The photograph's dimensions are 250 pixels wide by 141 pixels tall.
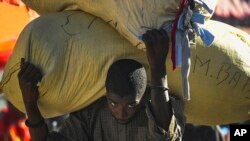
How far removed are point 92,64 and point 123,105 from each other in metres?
0.27

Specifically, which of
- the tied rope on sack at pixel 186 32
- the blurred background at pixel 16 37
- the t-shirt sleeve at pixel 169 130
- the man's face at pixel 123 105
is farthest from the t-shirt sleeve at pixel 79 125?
the blurred background at pixel 16 37

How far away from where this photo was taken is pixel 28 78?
3.51 m

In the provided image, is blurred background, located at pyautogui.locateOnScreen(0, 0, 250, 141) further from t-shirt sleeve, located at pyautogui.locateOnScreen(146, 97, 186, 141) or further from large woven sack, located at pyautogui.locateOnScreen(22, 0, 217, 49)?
t-shirt sleeve, located at pyautogui.locateOnScreen(146, 97, 186, 141)

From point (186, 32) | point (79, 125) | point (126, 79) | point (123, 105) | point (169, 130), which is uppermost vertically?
point (186, 32)

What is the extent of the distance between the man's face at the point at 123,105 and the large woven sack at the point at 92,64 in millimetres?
178

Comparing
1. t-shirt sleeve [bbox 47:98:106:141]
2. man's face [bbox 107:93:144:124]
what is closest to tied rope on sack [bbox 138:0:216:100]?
man's face [bbox 107:93:144:124]

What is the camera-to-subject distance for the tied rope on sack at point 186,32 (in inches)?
135

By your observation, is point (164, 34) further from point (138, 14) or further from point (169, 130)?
point (169, 130)

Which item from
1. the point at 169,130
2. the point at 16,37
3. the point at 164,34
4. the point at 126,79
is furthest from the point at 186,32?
the point at 16,37

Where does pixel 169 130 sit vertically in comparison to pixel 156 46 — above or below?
below

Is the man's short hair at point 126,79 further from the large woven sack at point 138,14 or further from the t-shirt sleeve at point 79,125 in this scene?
the t-shirt sleeve at point 79,125

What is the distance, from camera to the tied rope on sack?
3.43 m

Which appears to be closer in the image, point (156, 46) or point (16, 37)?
point (156, 46)

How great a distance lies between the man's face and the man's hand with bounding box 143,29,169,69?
180 mm
